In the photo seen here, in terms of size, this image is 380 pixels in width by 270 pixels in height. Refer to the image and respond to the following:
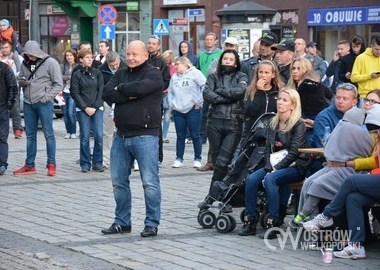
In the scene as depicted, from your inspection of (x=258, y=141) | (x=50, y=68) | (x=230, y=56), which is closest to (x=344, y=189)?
(x=258, y=141)

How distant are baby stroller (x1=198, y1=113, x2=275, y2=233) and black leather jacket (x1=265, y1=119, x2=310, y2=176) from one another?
0.50 ft

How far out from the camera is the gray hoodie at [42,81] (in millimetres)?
15758

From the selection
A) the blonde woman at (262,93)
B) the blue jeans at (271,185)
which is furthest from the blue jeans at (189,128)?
the blue jeans at (271,185)

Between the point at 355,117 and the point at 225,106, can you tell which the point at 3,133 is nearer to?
the point at 225,106

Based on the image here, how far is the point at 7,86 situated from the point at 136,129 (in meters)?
5.82

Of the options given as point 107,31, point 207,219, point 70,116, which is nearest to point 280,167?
point 207,219

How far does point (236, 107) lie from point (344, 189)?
3763 millimetres

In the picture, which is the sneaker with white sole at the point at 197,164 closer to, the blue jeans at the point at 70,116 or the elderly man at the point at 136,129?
the elderly man at the point at 136,129

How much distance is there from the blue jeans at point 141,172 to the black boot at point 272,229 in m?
1.06

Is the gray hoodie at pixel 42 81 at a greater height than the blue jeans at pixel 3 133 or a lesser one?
greater

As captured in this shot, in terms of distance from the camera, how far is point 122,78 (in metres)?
10.9

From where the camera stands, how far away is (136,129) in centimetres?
1064

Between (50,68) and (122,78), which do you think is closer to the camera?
(122,78)

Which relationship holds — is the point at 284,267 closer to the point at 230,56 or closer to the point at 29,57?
the point at 230,56
